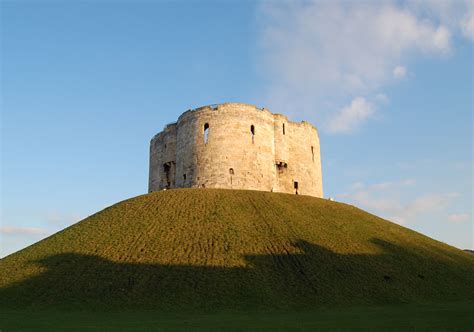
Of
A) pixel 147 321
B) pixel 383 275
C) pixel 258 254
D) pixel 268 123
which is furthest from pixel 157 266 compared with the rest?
pixel 268 123

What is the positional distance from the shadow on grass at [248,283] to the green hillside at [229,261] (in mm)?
72

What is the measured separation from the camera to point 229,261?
27844 mm

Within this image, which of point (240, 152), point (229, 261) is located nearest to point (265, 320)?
point (229, 261)

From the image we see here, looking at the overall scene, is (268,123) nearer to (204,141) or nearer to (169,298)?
(204,141)

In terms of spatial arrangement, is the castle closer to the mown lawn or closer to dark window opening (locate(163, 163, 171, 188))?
dark window opening (locate(163, 163, 171, 188))

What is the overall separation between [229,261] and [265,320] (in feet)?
31.2

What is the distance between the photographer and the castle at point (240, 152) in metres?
42.9

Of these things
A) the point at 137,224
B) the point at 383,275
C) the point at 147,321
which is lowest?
the point at 147,321

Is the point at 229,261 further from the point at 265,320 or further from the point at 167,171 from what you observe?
the point at 167,171

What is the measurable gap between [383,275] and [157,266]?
599 inches

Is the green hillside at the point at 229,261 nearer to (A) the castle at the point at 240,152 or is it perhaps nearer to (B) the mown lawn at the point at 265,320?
(B) the mown lawn at the point at 265,320

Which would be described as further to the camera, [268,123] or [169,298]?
[268,123]

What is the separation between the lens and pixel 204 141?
144 ft

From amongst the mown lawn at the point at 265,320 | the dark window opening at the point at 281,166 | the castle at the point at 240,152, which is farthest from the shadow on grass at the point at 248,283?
the dark window opening at the point at 281,166
